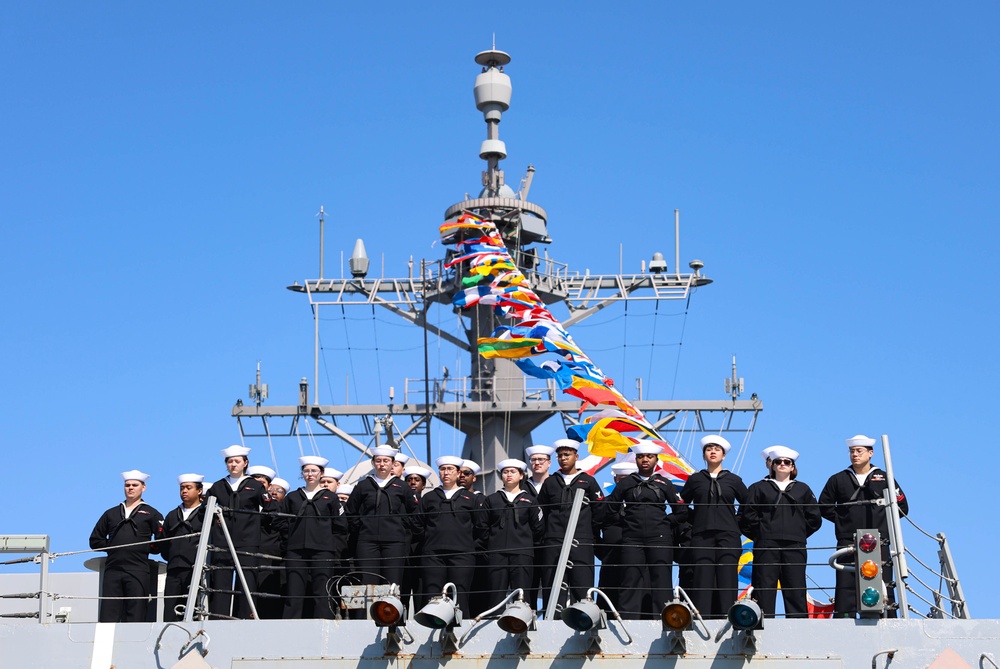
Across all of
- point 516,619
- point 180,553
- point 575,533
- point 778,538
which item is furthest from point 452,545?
point 778,538

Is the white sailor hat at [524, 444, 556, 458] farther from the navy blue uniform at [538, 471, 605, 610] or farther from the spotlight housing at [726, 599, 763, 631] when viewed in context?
the spotlight housing at [726, 599, 763, 631]

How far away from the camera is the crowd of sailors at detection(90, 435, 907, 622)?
1011cm

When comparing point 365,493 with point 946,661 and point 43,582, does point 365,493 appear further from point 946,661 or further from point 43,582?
point 946,661

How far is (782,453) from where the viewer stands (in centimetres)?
1035

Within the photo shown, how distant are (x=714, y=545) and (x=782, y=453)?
0.75 metres

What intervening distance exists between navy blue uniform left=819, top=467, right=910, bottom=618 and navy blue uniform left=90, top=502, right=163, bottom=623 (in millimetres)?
4325

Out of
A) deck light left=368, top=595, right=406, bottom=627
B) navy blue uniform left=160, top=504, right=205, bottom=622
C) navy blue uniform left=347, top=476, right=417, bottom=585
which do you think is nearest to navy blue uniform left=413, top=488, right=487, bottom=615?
navy blue uniform left=347, top=476, right=417, bottom=585

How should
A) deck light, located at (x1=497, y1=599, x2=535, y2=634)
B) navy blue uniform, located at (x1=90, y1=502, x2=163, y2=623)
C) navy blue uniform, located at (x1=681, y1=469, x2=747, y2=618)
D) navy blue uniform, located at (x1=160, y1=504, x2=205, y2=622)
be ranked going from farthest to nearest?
navy blue uniform, located at (x1=90, y1=502, x2=163, y2=623)
navy blue uniform, located at (x1=160, y1=504, x2=205, y2=622)
navy blue uniform, located at (x1=681, y1=469, x2=747, y2=618)
deck light, located at (x1=497, y1=599, x2=535, y2=634)

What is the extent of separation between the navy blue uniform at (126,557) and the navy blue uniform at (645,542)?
3067 mm

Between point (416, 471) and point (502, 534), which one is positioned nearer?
point (502, 534)

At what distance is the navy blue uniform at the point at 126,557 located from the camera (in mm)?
10875

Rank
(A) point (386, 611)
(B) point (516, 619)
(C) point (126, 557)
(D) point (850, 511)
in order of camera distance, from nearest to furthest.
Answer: (B) point (516, 619), (A) point (386, 611), (D) point (850, 511), (C) point (126, 557)

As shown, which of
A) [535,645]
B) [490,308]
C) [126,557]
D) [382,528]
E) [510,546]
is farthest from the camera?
[490,308]

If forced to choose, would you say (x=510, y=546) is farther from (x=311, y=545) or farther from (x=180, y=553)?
(x=180, y=553)
